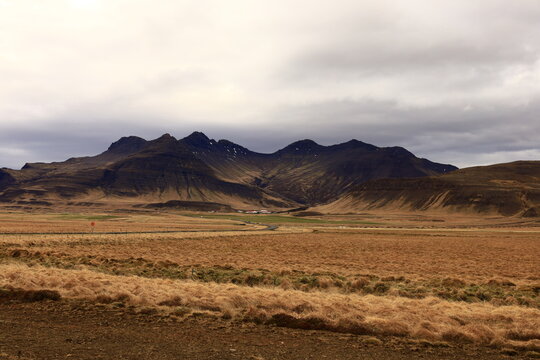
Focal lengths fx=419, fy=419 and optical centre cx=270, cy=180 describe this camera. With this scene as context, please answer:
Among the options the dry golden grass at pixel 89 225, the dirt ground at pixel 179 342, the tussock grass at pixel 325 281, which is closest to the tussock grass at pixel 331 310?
the dirt ground at pixel 179 342

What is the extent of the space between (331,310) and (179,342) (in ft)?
17.6

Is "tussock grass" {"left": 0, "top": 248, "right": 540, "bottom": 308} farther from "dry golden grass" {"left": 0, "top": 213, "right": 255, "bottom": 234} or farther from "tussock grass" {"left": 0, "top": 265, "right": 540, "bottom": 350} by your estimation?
"dry golden grass" {"left": 0, "top": 213, "right": 255, "bottom": 234}

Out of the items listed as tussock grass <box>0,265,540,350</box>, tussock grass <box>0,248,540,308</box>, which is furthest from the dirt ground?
tussock grass <box>0,248,540,308</box>

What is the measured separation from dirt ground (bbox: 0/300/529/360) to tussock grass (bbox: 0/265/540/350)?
1.94 feet

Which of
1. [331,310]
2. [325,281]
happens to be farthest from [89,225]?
[331,310]

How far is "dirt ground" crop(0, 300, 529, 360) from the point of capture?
10469 mm

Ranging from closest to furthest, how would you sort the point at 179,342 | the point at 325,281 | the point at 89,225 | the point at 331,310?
the point at 179,342 < the point at 331,310 < the point at 325,281 < the point at 89,225

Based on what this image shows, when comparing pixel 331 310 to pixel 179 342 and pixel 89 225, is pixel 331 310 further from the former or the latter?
pixel 89 225

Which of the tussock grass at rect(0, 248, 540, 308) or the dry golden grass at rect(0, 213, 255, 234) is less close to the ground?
the tussock grass at rect(0, 248, 540, 308)

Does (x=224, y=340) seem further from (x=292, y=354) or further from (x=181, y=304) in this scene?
(x=181, y=304)

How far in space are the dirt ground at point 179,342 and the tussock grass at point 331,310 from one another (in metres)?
0.59

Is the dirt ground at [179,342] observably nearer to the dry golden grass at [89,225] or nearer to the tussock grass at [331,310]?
the tussock grass at [331,310]

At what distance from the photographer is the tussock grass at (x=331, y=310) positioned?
1244 centimetres

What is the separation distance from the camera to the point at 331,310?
1424cm
